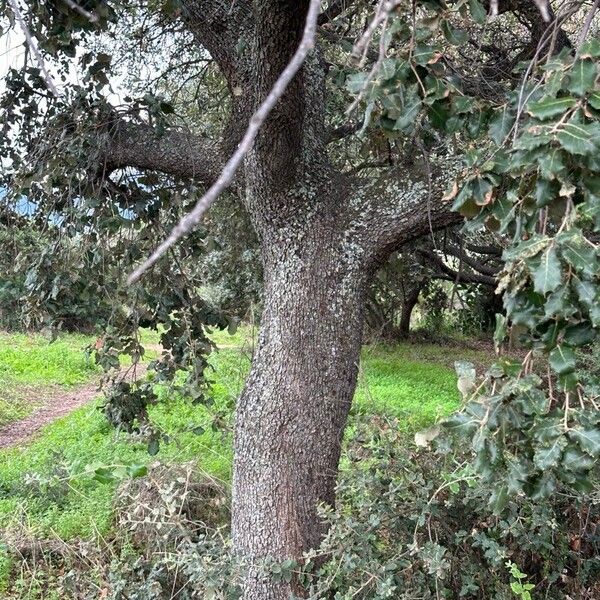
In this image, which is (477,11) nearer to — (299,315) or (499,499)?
(499,499)

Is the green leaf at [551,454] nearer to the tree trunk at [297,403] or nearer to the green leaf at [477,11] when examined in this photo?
the green leaf at [477,11]

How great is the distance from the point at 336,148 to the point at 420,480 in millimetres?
2927

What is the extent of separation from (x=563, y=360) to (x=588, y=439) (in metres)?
0.16

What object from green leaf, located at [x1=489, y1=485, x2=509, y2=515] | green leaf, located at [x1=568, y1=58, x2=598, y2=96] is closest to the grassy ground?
green leaf, located at [x1=489, y1=485, x2=509, y2=515]

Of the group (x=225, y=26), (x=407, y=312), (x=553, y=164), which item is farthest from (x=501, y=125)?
(x=407, y=312)

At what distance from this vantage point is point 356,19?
3.98 m

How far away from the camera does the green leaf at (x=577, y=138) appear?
119cm

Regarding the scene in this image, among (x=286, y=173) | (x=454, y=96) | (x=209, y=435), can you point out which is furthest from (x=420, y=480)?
(x=209, y=435)

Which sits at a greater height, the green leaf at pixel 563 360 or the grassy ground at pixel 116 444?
the green leaf at pixel 563 360

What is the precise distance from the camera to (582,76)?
1296 mm

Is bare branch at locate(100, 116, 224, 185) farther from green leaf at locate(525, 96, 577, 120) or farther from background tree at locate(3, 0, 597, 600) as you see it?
green leaf at locate(525, 96, 577, 120)

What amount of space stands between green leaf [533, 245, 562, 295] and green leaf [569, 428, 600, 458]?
313 millimetres

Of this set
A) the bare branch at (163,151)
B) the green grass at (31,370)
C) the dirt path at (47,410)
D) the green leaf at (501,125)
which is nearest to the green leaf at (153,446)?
the bare branch at (163,151)

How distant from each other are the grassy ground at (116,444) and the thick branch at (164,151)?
4.22 ft
